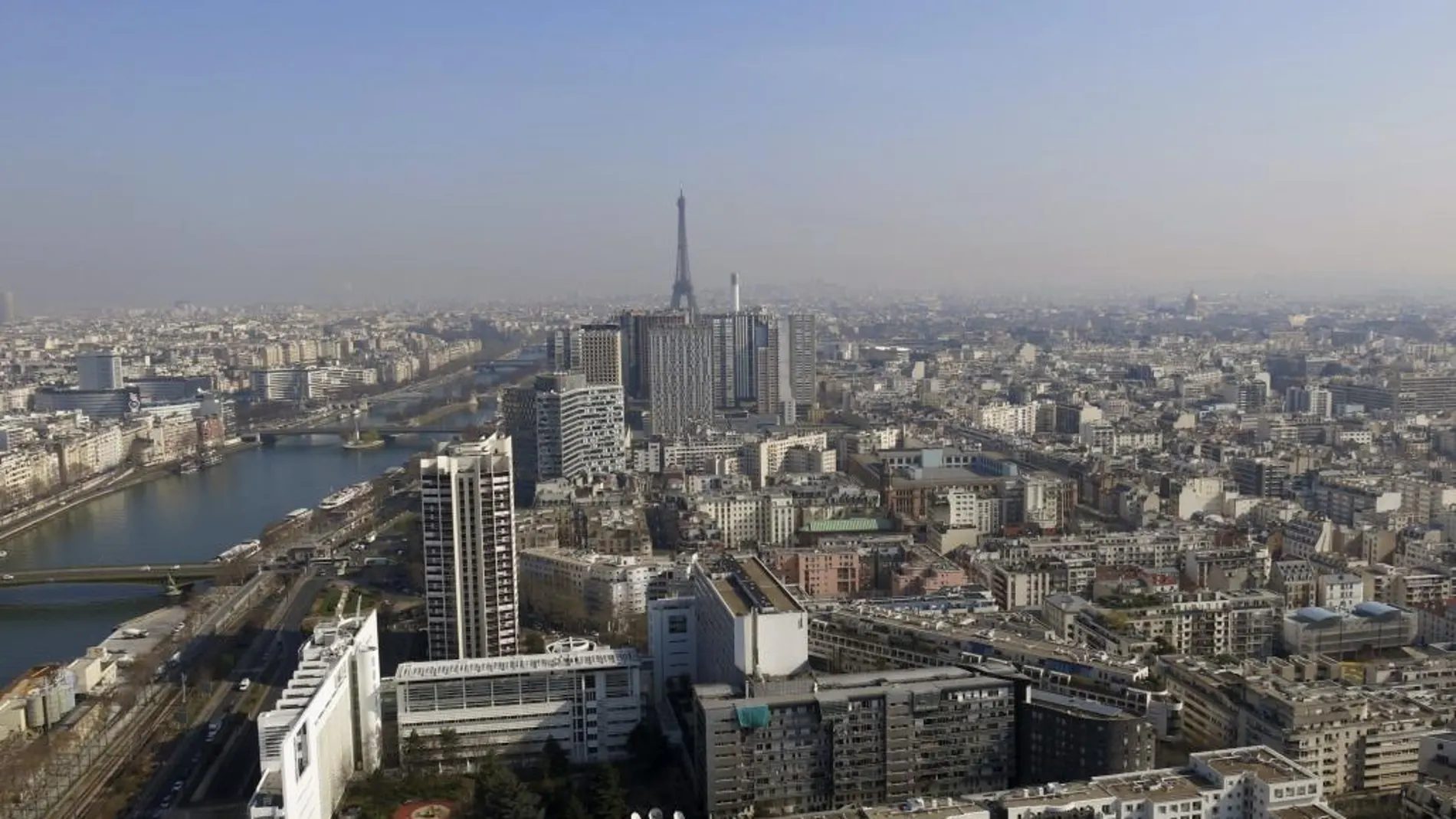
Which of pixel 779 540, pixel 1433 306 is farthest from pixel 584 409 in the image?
pixel 1433 306

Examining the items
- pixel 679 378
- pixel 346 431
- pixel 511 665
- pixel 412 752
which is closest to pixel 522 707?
pixel 511 665

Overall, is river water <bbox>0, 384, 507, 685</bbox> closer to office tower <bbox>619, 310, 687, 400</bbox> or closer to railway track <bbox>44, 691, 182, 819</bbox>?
railway track <bbox>44, 691, 182, 819</bbox>

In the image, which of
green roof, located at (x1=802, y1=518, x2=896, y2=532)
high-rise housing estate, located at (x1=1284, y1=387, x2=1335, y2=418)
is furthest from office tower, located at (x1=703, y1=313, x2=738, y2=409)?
green roof, located at (x1=802, y1=518, x2=896, y2=532)

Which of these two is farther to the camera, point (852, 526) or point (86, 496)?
point (86, 496)

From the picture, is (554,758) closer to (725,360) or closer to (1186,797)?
(1186,797)

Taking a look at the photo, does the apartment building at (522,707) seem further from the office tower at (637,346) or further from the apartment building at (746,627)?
Result: the office tower at (637,346)

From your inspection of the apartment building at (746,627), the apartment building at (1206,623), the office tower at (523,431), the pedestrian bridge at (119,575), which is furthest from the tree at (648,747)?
the office tower at (523,431)
